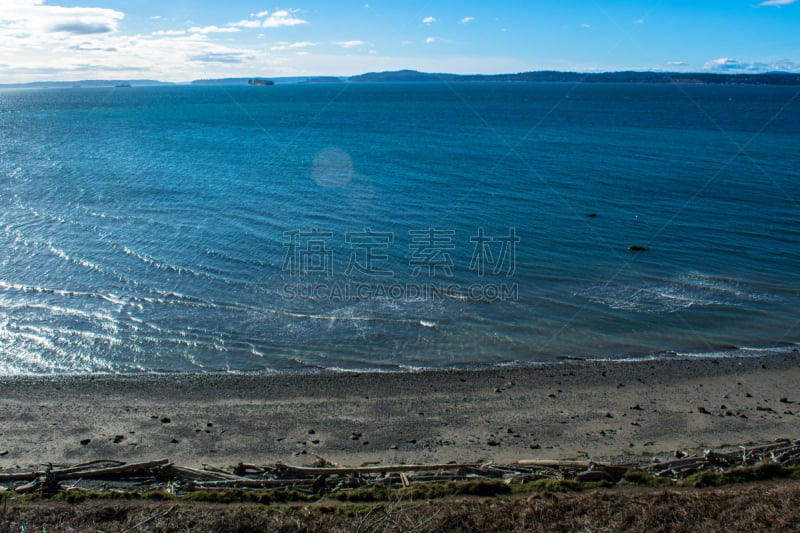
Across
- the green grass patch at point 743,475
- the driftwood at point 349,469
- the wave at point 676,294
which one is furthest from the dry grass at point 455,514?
the wave at point 676,294

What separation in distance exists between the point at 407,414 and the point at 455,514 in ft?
20.1

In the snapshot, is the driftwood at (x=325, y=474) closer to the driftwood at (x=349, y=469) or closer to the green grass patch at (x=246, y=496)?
the driftwood at (x=349, y=469)

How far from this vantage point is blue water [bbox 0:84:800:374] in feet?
67.6

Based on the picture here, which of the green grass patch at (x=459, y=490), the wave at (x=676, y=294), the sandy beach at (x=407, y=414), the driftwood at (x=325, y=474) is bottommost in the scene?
the sandy beach at (x=407, y=414)

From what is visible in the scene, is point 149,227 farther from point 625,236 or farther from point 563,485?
point 563,485

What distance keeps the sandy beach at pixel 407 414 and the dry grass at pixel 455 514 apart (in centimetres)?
325

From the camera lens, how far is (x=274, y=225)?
114 ft

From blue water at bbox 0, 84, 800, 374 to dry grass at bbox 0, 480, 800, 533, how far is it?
8.93 metres

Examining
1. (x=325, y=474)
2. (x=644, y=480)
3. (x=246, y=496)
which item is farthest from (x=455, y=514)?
(x=644, y=480)

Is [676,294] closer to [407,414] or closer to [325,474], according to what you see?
[407,414]

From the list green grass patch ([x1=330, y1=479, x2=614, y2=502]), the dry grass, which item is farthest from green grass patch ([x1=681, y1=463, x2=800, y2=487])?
green grass patch ([x1=330, y1=479, x2=614, y2=502])

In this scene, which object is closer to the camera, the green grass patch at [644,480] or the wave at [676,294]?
the green grass patch at [644,480]

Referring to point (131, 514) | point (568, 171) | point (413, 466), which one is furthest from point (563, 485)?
point (568, 171)

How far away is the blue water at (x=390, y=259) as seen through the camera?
20594 millimetres
